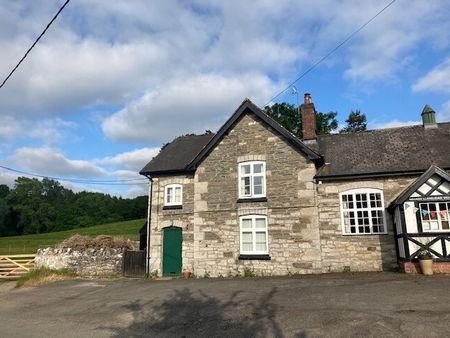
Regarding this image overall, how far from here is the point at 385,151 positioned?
18.0 m

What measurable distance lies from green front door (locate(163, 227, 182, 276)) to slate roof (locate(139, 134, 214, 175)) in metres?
3.16

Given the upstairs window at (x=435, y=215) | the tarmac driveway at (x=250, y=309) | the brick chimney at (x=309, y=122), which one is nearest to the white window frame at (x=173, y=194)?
the tarmac driveway at (x=250, y=309)

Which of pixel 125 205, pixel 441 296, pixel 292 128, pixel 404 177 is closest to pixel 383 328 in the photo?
pixel 441 296

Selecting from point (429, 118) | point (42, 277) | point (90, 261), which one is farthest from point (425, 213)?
point (42, 277)

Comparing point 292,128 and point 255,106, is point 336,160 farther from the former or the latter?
point 292,128

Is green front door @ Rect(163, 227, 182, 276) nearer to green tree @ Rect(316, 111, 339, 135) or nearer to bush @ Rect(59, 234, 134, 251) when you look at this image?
bush @ Rect(59, 234, 134, 251)

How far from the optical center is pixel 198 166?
19.3 m

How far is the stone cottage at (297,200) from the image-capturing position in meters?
15.9

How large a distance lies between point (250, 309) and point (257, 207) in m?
8.08

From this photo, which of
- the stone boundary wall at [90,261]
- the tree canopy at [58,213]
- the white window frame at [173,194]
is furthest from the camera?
the tree canopy at [58,213]

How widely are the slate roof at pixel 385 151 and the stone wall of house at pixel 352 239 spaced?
49cm

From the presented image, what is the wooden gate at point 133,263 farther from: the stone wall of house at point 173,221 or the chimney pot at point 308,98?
the chimney pot at point 308,98

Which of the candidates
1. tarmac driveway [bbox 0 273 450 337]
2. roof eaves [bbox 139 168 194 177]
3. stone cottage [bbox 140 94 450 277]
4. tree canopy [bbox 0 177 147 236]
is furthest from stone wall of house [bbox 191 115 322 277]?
tree canopy [bbox 0 177 147 236]

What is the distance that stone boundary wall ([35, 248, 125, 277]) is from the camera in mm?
19877
